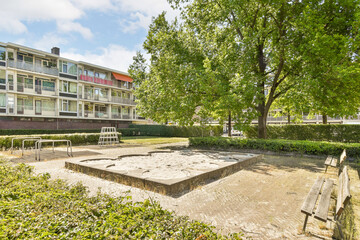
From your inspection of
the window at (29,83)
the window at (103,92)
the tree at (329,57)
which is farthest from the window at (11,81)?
the tree at (329,57)

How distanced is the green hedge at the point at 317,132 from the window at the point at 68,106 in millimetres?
25947

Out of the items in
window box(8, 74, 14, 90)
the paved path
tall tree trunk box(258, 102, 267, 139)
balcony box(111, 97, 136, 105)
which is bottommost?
the paved path

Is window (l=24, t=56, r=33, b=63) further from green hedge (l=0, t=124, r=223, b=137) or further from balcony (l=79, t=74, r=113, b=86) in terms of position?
green hedge (l=0, t=124, r=223, b=137)

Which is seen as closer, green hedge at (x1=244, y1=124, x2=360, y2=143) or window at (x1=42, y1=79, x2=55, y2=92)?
green hedge at (x1=244, y1=124, x2=360, y2=143)

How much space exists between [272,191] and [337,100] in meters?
10.0

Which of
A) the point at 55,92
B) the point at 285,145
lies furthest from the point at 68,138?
the point at 285,145

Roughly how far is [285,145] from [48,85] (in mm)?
30803

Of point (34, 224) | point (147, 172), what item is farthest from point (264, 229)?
point (147, 172)

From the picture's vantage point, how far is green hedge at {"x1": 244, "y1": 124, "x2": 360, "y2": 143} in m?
17.9

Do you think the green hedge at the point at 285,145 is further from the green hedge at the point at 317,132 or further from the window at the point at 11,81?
the window at the point at 11,81

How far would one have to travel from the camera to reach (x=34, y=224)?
7.91 feet

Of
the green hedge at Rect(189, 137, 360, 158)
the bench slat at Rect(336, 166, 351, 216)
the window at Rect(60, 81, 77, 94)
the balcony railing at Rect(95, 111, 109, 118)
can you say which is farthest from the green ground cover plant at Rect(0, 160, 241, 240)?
the balcony railing at Rect(95, 111, 109, 118)

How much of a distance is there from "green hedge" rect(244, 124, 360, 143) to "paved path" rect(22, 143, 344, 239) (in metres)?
12.9

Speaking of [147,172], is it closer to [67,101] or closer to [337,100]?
[337,100]
